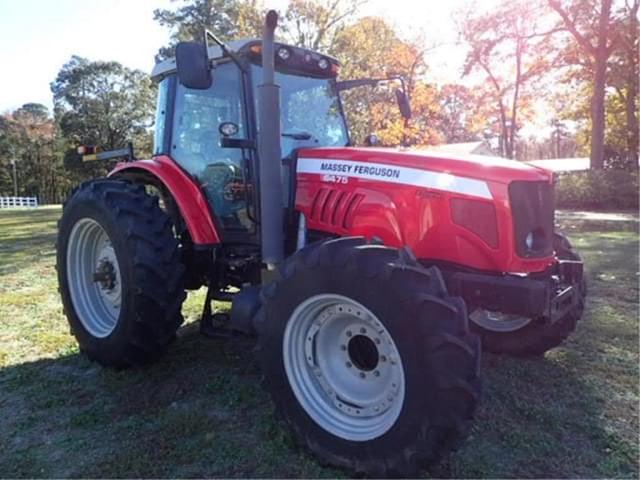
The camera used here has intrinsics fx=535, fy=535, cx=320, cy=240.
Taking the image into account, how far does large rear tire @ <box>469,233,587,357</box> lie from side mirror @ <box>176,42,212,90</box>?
2.46m

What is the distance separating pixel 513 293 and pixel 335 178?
1.24m

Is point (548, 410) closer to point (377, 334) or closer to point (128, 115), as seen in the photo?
point (377, 334)

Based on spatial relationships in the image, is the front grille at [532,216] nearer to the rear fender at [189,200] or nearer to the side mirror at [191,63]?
the side mirror at [191,63]

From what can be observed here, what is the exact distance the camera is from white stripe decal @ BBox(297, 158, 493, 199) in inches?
113

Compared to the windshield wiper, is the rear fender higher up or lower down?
lower down

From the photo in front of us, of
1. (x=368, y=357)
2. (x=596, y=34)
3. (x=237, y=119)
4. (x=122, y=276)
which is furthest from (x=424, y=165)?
(x=596, y=34)

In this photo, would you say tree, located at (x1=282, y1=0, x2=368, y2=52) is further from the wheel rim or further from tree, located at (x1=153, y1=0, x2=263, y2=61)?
the wheel rim

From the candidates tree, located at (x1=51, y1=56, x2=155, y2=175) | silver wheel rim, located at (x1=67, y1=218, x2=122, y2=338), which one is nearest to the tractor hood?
silver wheel rim, located at (x1=67, y1=218, x2=122, y2=338)

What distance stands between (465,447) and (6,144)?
53.7 metres

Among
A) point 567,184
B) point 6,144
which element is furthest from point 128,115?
point 567,184

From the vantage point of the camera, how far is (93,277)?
401 centimetres

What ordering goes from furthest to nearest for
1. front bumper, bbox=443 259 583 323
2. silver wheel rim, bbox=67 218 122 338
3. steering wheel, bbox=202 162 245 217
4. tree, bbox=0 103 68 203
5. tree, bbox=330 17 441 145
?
1. tree, bbox=0 103 68 203
2. tree, bbox=330 17 441 145
3. silver wheel rim, bbox=67 218 122 338
4. steering wheel, bbox=202 162 245 217
5. front bumper, bbox=443 259 583 323

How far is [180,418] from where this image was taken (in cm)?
304

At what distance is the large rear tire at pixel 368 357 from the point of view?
2236 mm
